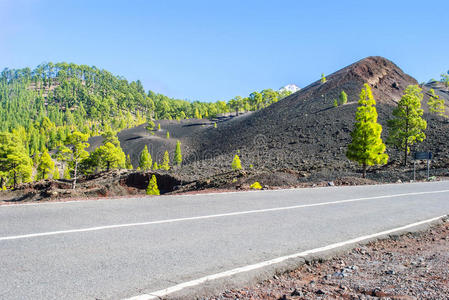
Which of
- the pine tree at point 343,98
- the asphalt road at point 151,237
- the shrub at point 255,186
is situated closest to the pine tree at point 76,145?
the shrub at point 255,186

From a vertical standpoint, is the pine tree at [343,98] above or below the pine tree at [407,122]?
above

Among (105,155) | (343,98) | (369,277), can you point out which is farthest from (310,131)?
(369,277)

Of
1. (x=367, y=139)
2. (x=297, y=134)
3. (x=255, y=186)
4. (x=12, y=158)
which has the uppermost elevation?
(x=297, y=134)

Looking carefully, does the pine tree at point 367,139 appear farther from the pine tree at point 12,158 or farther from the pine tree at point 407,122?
the pine tree at point 12,158

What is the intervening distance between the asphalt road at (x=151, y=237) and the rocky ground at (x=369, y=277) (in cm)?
52

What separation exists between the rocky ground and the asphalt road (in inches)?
Result: 20.5

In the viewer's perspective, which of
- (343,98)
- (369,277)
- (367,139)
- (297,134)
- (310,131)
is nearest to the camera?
(369,277)

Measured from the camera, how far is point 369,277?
172 inches

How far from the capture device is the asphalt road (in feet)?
11.6

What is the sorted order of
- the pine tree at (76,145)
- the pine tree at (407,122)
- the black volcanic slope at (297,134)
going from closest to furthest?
1. the pine tree at (76,145)
2. the pine tree at (407,122)
3. the black volcanic slope at (297,134)

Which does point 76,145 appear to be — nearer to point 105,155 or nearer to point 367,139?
point 105,155

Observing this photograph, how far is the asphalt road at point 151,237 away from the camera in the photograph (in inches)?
140

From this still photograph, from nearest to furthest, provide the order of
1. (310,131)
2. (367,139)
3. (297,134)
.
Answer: (367,139) < (310,131) < (297,134)

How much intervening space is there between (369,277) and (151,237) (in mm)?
3263
